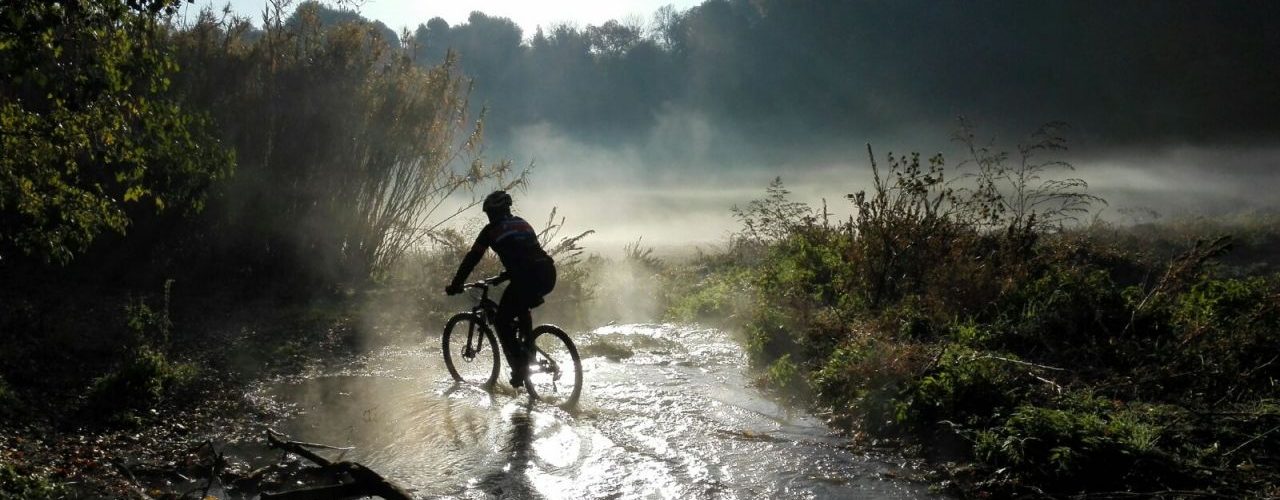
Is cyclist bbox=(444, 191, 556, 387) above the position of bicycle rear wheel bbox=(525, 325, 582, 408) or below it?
above

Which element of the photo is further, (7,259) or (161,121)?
(7,259)

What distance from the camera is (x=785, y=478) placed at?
5410 mm

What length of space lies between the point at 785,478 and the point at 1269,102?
24.4m

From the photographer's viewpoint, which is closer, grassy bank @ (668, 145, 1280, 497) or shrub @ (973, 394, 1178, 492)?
shrub @ (973, 394, 1178, 492)

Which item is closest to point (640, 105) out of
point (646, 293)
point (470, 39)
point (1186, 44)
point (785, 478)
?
point (470, 39)

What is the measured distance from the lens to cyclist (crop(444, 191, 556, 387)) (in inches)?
294

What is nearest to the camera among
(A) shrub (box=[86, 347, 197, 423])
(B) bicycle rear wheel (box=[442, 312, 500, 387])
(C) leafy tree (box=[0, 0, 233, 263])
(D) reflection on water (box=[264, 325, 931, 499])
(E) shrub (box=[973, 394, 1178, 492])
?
(C) leafy tree (box=[0, 0, 233, 263])

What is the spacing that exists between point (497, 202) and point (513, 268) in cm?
64

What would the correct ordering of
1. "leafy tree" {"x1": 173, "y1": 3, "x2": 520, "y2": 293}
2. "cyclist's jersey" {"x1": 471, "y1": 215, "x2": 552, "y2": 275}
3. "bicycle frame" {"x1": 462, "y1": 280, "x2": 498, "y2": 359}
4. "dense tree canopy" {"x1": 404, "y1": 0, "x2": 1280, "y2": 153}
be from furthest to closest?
"dense tree canopy" {"x1": 404, "y1": 0, "x2": 1280, "y2": 153} < "leafy tree" {"x1": 173, "y1": 3, "x2": 520, "y2": 293} < "bicycle frame" {"x1": 462, "y1": 280, "x2": 498, "y2": 359} < "cyclist's jersey" {"x1": 471, "y1": 215, "x2": 552, "y2": 275}

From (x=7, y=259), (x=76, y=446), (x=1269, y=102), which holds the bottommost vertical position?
(x=76, y=446)

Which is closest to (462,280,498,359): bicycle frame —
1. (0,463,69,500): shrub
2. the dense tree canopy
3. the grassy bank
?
the grassy bank

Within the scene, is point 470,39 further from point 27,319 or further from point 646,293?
point 27,319

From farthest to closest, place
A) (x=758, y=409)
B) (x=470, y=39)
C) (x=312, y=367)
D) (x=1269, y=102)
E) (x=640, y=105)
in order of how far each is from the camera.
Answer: (x=470, y=39), (x=640, y=105), (x=1269, y=102), (x=312, y=367), (x=758, y=409)

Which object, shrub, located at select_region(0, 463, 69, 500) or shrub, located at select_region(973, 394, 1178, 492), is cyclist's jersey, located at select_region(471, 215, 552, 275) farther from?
shrub, located at select_region(973, 394, 1178, 492)
